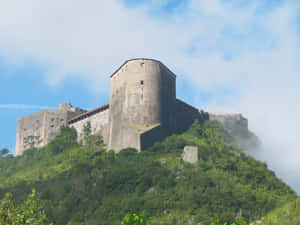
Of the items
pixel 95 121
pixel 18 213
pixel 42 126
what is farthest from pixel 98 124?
pixel 18 213

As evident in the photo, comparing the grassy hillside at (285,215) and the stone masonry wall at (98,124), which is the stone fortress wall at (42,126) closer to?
the stone masonry wall at (98,124)

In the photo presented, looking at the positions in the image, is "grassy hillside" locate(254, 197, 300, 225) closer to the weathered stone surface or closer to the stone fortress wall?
the weathered stone surface

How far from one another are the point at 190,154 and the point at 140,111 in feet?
25.3

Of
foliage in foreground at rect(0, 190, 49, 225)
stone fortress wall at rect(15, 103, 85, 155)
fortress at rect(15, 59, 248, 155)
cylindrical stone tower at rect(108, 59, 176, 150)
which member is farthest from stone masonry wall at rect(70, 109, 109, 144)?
foliage in foreground at rect(0, 190, 49, 225)

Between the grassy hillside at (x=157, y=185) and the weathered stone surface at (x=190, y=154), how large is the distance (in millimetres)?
575

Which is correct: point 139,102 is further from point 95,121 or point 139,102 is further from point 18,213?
point 18,213

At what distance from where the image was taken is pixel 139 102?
174 feet

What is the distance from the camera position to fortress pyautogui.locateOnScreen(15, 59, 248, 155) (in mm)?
51969

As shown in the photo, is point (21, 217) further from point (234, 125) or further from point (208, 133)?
point (234, 125)

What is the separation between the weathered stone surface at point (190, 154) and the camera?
47688 millimetres

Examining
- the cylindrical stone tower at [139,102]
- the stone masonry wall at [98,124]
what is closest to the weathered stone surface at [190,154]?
the cylindrical stone tower at [139,102]

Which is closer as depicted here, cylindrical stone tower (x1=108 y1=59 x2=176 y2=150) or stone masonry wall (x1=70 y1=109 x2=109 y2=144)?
cylindrical stone tower (x1=108 y1=59 x2=176 y2=150)

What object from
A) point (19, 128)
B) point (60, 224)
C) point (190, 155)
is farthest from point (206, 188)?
point (19, 128)

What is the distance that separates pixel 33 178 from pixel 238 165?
19.9 metres
